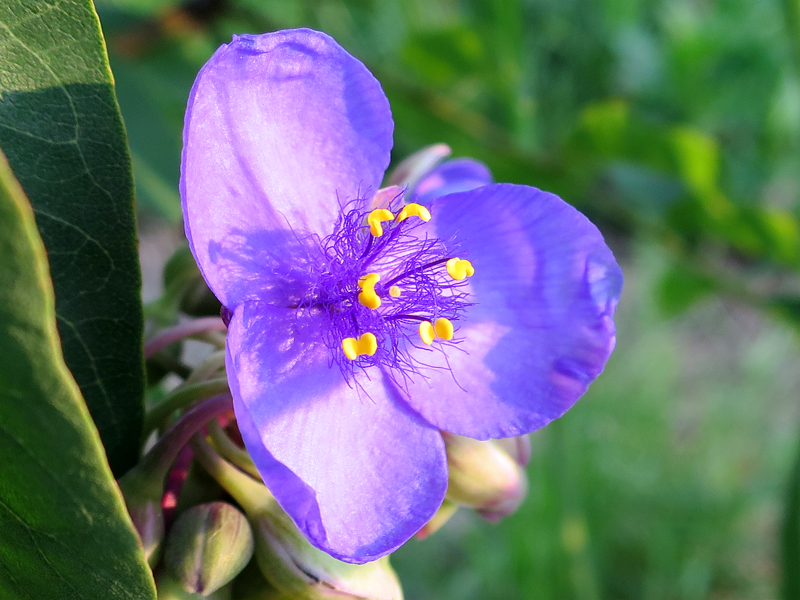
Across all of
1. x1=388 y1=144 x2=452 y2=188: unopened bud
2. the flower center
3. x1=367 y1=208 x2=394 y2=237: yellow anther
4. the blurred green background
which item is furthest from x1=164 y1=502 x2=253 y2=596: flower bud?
the blurred green background

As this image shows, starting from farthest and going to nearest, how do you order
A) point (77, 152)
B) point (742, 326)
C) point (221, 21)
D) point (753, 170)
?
point (742, 326), point (753, 170), point (221, 21), point (77, 152)

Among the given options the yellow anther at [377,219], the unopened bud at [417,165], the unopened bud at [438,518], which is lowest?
the unopened bud at [438,518]

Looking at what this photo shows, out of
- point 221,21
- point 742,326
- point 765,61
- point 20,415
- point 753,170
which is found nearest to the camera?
point 20,415

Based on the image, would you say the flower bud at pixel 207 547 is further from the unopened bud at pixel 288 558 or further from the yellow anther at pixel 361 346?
the yellow anther at pixel 361 346

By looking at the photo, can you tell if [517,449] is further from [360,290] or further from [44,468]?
[44,468]

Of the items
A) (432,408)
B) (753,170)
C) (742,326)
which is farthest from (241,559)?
(742,326)

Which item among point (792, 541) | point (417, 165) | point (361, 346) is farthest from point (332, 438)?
point (792, 541)

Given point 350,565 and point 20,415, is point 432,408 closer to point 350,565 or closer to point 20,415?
point 350,565

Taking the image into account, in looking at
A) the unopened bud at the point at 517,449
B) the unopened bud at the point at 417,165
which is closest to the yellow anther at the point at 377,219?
the unopened bud at the point at 417,165
